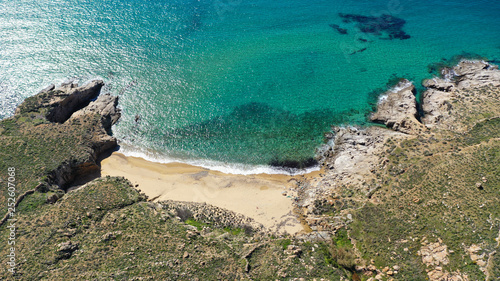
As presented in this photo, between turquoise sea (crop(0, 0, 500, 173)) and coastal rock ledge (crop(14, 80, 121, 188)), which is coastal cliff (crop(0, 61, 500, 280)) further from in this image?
turquoise sea (crop(0, 0, 500, 173))

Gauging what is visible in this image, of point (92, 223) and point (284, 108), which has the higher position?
point (284, 108)

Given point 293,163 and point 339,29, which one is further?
point 339,29

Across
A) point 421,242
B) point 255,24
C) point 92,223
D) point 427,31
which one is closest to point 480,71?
point 427,31

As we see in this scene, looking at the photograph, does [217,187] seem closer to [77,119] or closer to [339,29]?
[77,119]

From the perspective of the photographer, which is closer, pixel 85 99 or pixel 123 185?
pixel 123 185

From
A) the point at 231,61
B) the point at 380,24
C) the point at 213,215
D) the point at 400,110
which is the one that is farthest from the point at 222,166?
the point at 380,24

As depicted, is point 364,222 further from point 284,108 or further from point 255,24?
point 255,24
